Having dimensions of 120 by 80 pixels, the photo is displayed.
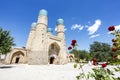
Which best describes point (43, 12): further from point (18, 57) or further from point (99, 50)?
point (99, 50)

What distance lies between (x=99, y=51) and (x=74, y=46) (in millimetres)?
49512

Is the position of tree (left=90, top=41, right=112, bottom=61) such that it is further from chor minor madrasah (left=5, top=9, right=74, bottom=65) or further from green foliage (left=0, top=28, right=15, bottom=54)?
green foliage (left=0, top=28, right=15, bottom=54)

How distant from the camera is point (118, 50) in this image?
7.42 feet

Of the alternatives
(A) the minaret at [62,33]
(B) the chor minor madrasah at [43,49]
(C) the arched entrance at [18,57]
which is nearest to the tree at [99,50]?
(A) the minaret at [62,33]

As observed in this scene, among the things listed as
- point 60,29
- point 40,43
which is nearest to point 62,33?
point 60,29

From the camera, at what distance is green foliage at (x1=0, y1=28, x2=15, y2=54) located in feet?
53.4

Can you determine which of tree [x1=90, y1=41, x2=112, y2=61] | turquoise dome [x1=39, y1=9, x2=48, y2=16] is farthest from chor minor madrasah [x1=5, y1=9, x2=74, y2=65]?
tree [x1=90, y1=41, x2=112, y2=61]

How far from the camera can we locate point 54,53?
108ft

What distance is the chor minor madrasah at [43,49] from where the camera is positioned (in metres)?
26.0

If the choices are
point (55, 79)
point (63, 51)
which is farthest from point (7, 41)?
point (63, 51)

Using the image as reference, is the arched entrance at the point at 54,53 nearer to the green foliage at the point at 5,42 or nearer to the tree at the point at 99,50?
the green foliage at the point at 5,42

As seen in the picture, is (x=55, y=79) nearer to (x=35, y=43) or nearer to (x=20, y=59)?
(x=35, y=43)

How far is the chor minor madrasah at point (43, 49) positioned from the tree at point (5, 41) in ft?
28.4

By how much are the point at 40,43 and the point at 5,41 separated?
10.5 meters
